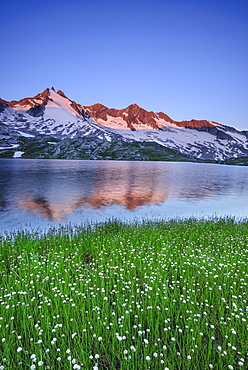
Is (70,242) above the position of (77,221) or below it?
above

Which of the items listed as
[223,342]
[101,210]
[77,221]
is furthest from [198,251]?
[101,210]

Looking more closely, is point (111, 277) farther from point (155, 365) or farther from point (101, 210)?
point (101, 210)

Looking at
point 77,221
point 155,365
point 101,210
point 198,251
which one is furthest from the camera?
point 101,210

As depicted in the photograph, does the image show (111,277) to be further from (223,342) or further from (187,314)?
(223,342)

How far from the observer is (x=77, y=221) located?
20891 mm

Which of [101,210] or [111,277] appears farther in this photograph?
[101,210]

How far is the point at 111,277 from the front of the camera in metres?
7.52

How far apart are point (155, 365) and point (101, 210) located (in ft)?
72.6

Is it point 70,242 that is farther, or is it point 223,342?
point 70,242

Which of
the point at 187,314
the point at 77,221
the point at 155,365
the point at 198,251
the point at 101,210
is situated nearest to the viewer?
the point at 155,365

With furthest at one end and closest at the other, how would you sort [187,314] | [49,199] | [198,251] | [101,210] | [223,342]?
1. [49,199]
2. [101,210]
3. [198,251]
4. [187,314]
5. [223,342]

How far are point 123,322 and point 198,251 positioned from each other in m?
6.10

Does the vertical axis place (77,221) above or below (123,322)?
below

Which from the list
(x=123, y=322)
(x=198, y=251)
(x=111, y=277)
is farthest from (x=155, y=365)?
(x=198, y=251)
